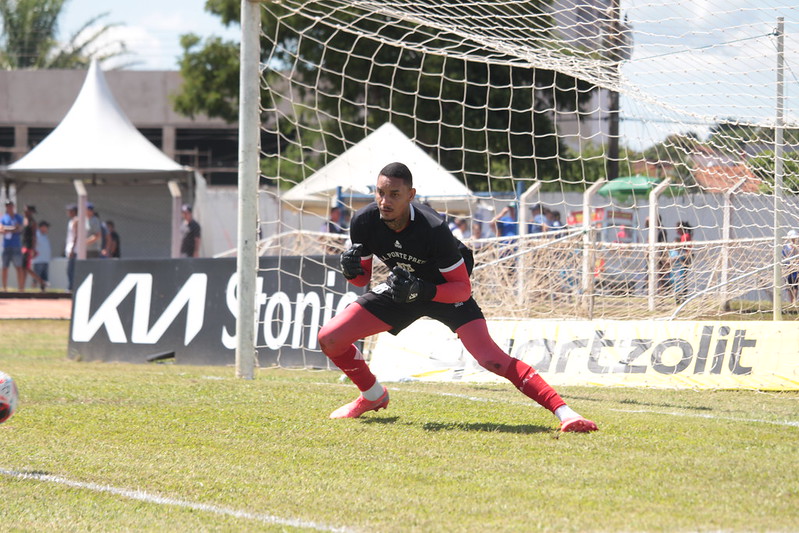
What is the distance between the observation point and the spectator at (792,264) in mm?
10430

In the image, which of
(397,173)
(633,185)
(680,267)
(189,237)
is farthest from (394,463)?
(189,237)

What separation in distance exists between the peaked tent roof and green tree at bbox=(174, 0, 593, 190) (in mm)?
3473

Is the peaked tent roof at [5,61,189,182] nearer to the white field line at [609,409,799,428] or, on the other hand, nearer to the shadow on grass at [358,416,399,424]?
the shadow on grass at [358,416,399,424]

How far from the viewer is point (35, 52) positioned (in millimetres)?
47156

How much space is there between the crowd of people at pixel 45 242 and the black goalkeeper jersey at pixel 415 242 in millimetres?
15604

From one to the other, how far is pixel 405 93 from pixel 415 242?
5.35 metres

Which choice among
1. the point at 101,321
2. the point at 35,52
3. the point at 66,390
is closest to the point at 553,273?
the point at 101,321

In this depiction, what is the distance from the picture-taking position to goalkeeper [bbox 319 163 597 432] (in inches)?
242

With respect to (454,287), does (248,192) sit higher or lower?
higher

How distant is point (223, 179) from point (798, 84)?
1443 inches

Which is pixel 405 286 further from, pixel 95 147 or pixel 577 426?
pixel 95 147

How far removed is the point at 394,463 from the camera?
5215 millimetres

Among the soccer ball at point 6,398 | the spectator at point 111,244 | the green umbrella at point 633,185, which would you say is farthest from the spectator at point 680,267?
the spectator at point 111,244

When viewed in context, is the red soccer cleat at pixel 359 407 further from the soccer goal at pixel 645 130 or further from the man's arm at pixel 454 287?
the soccer goal at pixel 645 130
